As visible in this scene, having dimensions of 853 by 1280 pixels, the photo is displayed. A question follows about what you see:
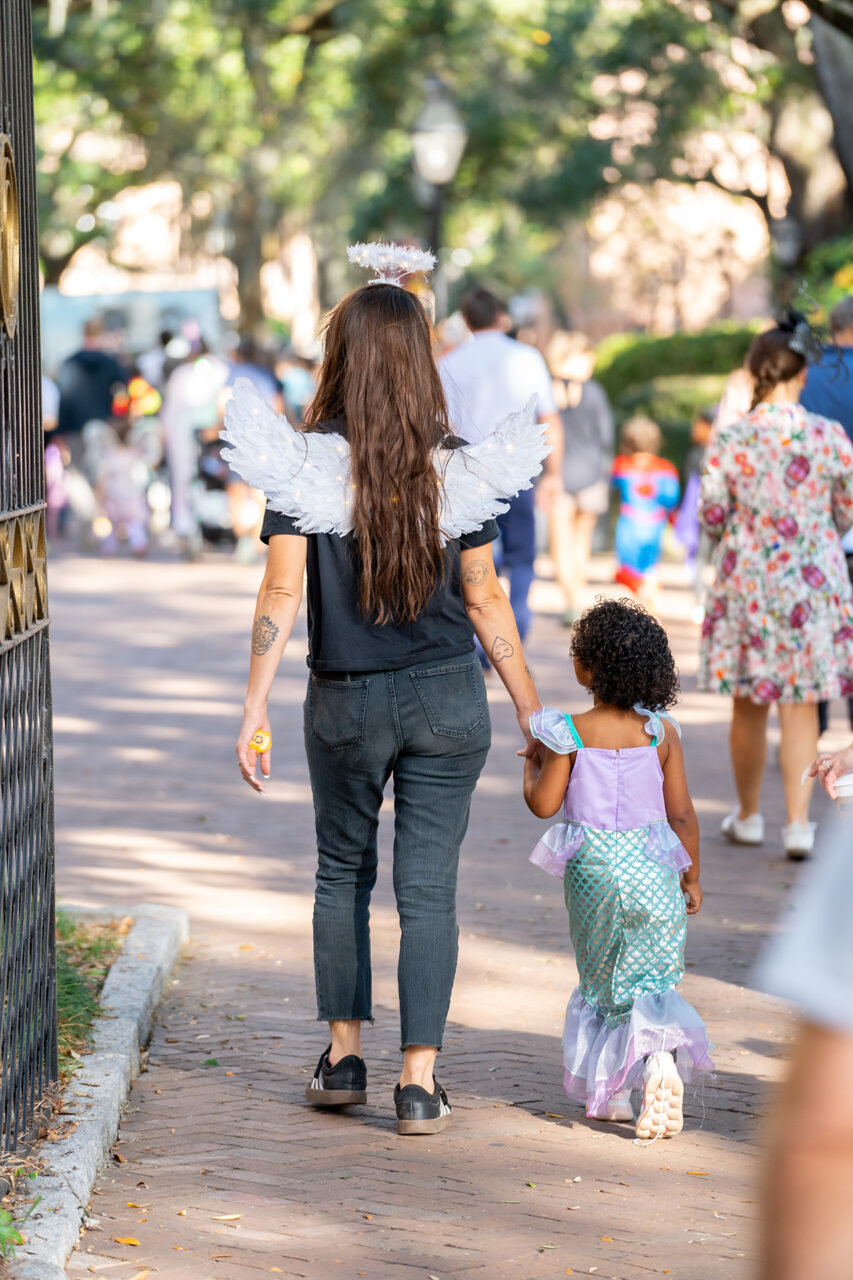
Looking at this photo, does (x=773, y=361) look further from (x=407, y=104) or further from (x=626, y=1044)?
(x=407, y=104)

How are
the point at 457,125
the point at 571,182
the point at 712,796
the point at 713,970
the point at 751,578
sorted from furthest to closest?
the point at 571,182 < the point at 457,125 < the point at 712,796 < the point at 751,578 < the point at 713,970

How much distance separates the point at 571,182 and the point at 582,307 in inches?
1318

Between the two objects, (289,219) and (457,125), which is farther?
(289,219)

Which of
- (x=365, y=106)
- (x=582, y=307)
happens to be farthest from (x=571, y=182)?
(x=582, y=307)

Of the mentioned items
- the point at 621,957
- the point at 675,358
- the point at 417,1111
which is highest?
the point at 675,358

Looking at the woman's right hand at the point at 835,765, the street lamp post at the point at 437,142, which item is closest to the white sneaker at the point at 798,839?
the woman's right hand at the point at 835,765

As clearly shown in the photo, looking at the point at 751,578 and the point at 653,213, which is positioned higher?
the point at 653,213

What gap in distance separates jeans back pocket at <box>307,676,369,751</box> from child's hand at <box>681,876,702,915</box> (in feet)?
2.91

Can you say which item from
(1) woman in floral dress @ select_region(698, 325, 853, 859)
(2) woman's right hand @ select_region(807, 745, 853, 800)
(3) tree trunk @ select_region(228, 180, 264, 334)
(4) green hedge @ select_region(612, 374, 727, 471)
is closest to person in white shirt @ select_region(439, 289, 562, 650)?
(1) woman in floral dress @ select_region(698, 325, 853, 859)

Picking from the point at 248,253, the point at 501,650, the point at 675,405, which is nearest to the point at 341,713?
the point at 501,650

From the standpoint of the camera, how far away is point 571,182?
25.5m

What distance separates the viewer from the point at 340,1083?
4156 millimetres

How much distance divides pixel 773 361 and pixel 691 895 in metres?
2.88

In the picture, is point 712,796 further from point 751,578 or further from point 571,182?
point 571,182
